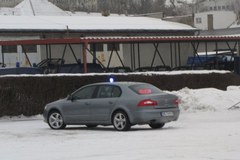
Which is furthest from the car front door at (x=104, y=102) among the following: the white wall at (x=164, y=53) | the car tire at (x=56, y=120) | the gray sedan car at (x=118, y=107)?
the white wall at (x=164, y=53)

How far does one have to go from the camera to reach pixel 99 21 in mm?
57562

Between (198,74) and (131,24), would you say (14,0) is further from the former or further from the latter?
(198,74)

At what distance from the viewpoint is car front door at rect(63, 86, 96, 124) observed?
63.2 feet

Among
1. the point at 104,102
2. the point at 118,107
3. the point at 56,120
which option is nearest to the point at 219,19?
the point at 56,120

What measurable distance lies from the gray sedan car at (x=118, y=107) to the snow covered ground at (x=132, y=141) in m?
0.33

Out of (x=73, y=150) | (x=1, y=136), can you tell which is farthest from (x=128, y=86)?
(x=73, y=150)

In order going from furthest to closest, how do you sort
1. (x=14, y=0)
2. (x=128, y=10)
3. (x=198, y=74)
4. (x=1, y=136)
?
1. (x=128, y=10)
2. (x=14, y=0)
3. (x=198, y=74)
4. (x=1, y=136)

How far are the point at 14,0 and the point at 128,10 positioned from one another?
2462 cm

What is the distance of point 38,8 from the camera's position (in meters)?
72.4

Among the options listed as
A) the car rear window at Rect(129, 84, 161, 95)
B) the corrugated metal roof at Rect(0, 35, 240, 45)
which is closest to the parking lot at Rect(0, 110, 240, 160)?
the car rear window at Rect(129, 84, 161, 95)

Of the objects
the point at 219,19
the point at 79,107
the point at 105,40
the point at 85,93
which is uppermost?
the point at 219,19

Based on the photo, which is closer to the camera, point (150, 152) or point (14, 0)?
point (150, 152)

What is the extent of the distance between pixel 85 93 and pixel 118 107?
165 cm

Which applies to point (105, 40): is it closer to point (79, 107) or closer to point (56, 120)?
point (56, 120)
